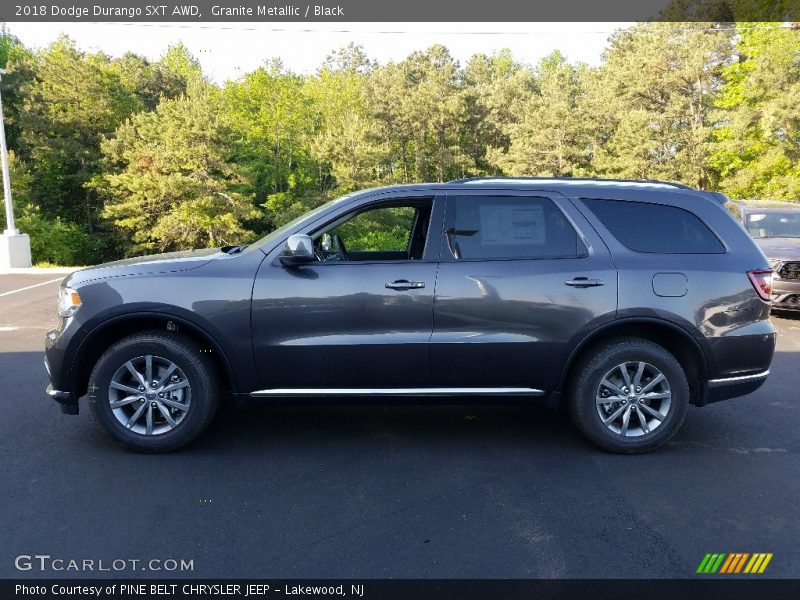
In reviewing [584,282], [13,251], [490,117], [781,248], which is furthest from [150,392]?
[490,117]

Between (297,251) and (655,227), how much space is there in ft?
8.25

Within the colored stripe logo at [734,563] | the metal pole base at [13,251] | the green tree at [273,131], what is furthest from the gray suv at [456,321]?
the green tree at [273,131]

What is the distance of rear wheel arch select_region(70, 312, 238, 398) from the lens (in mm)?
4574

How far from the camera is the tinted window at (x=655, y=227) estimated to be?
4.73 metres

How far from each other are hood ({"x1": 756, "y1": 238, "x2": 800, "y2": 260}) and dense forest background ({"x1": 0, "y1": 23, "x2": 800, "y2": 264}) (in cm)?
1871

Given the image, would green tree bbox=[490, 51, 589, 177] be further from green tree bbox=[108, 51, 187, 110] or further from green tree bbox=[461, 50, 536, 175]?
green tree bbox=[108, 51, 187, 110]

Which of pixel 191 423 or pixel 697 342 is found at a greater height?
pixel 697 342

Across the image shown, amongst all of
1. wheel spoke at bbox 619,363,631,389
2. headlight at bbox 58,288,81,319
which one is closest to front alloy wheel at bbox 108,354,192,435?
headlight at bbox 58,288,81,319

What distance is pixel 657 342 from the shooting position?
191 inches

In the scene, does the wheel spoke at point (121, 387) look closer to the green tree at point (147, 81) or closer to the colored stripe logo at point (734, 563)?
the colored stripe logo at point (734, 563)

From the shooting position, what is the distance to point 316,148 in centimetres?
4212

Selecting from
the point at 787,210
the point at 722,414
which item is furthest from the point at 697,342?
the point at 787,210
